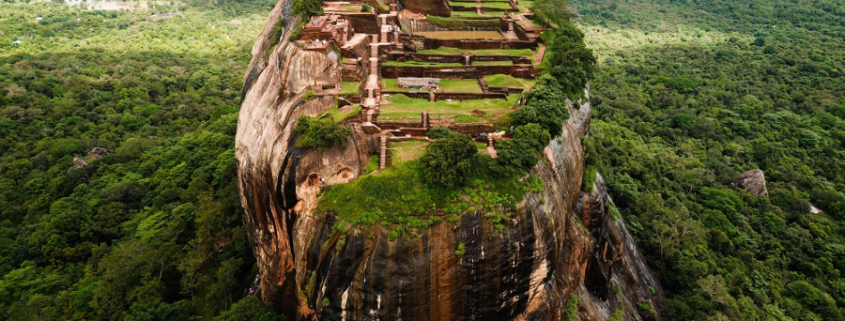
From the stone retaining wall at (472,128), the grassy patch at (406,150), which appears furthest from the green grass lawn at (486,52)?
the grassy patch at (406,150)

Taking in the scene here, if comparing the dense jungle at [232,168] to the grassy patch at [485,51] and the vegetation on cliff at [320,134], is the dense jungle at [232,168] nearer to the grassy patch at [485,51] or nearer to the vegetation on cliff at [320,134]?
the grassy patch at [485,51]

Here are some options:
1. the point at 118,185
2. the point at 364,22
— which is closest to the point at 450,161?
the point at 364,22

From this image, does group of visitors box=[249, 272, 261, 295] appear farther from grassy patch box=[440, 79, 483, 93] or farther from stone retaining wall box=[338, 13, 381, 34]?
stone retaining wall box=[338, 13, 381, 34]

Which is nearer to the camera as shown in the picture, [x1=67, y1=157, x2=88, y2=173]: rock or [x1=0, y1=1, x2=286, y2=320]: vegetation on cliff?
[x1=0, y1=1, x2=286, y2=320]: vegetation on cliff

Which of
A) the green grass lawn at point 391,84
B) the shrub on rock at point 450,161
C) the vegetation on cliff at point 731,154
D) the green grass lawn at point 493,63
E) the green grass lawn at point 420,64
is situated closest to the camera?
the shrub on rock at point 450,161

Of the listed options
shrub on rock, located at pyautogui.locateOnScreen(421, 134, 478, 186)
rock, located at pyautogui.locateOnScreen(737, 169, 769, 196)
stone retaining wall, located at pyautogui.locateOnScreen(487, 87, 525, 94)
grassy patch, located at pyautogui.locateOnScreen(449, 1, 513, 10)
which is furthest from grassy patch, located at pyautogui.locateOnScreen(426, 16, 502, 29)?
rock, located at pyautogui.locateOnScreen(737, 169, 769, 196)

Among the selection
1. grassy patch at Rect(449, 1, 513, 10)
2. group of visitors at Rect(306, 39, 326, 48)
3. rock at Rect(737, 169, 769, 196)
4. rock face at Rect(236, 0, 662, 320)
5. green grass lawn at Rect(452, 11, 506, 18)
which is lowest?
rock at Rect(737, 169, 769, 196)
